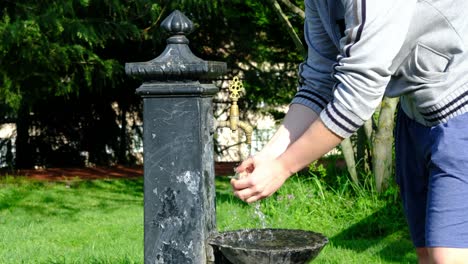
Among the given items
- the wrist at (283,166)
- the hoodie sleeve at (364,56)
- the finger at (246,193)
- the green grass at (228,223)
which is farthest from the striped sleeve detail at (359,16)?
the green grass at (228,223)

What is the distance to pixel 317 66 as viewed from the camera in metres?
2.54

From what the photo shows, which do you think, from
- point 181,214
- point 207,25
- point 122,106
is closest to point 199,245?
point 181,214

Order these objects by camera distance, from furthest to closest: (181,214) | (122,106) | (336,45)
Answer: (122,106)
(181,214)
(336,45)

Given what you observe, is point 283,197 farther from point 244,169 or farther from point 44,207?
point 244,169

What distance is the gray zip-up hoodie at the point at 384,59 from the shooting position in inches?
77.9

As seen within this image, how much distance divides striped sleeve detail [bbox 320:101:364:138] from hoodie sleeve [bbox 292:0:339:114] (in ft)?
1.44

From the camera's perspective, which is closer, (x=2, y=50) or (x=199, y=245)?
(x=199, y=245)

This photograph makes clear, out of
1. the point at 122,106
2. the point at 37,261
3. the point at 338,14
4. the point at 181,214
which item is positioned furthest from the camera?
the point at 122,106

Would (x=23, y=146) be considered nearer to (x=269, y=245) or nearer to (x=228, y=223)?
(x=228, y=223)

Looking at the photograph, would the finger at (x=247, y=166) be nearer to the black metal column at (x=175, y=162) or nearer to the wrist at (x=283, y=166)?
the wrist at (x=283, y=166)

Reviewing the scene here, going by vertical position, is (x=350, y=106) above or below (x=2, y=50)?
below

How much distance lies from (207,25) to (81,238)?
697cm

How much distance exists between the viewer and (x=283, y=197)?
7699mm

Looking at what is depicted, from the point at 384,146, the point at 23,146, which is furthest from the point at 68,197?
the point at 23,146
